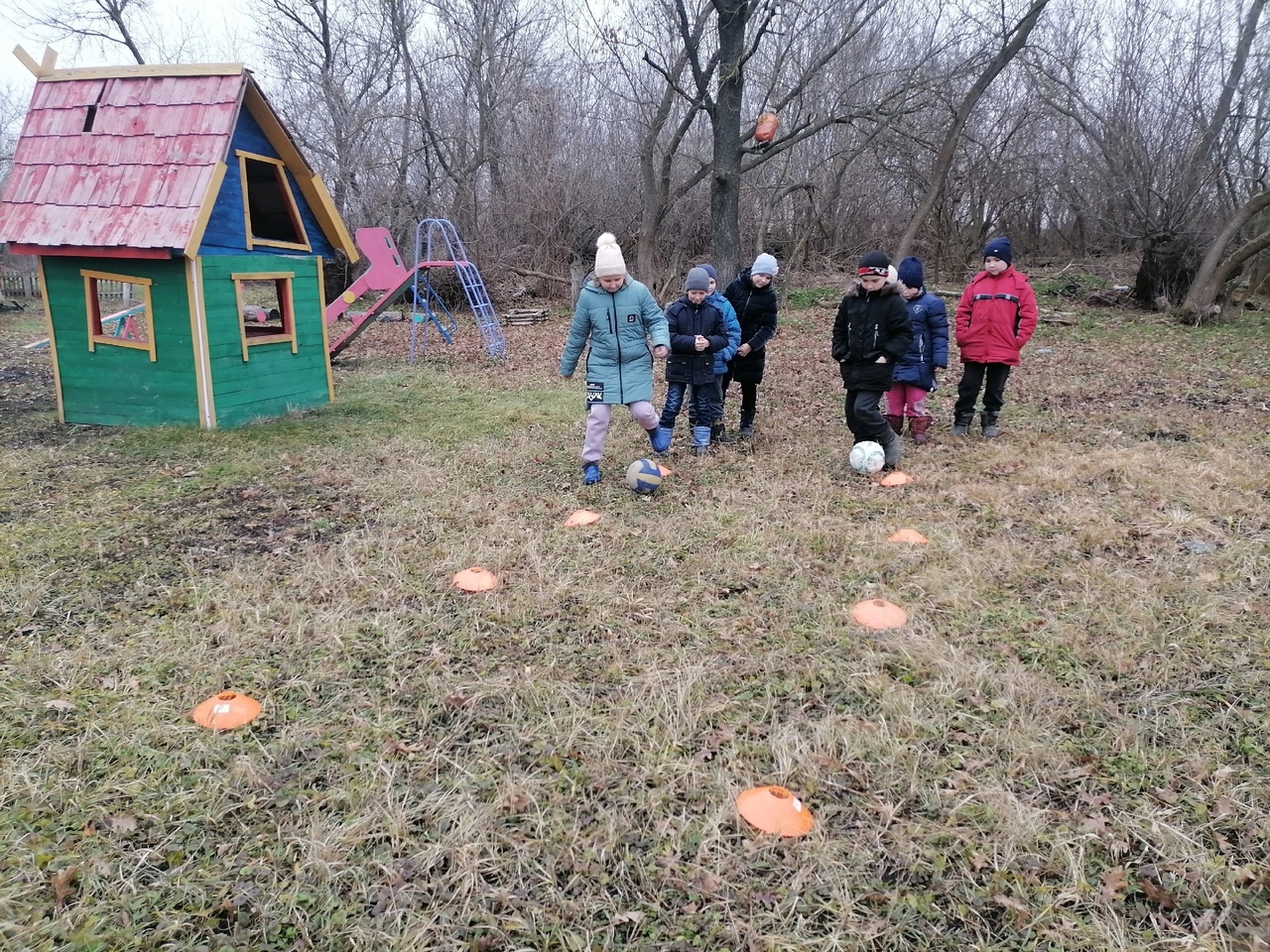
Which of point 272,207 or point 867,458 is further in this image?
point 272,207

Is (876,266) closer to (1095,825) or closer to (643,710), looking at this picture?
(643,710)

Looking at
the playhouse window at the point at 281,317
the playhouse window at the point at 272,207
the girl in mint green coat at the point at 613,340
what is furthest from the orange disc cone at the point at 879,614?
the playhouse window at the point at 272,207

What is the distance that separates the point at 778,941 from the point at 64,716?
283cm

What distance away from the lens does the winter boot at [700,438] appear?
6.95 metres

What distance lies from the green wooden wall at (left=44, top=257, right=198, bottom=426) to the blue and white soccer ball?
485 centimetres

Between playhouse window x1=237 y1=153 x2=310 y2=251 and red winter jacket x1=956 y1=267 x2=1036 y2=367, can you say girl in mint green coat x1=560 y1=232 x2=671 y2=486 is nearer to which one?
red winter jacket x1=956 y1=267 x2=1036 y2=367

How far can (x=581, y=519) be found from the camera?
533 cm

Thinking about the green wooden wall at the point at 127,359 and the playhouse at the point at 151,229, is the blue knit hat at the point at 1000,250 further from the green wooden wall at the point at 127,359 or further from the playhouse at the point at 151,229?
the green wooden wall at the point at 127,359

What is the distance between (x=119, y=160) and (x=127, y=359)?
1938mm

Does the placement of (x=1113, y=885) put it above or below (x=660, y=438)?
below

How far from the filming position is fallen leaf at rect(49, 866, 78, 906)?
2.29m

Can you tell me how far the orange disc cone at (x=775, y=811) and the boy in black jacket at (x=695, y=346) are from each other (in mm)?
4186

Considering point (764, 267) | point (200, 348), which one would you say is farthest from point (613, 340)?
point (200, 348)

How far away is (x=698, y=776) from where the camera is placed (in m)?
2.78
